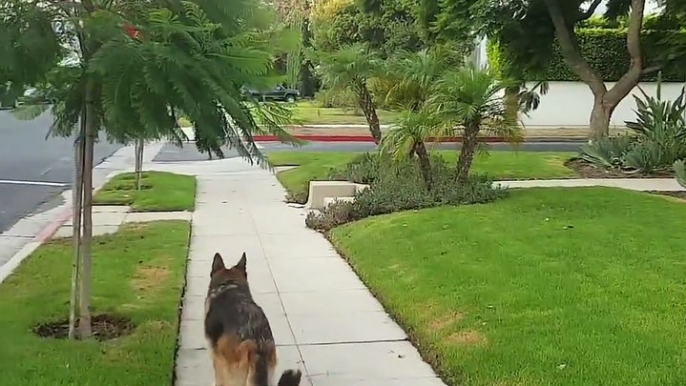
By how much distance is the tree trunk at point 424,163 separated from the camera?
11841 millimetres

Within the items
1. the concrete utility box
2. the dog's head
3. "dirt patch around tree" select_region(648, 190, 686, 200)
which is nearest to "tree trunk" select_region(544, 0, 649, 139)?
"dirt patch around tree" select_region(648, 190, 686, 200)

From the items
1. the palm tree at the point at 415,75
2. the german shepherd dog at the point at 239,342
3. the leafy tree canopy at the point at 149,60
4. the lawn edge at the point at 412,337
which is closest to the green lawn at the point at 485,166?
the palm tree at the point at 415,75

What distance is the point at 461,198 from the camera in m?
11.8

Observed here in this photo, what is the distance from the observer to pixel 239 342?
15.3 feet

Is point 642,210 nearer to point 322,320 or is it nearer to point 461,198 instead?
point 461,198

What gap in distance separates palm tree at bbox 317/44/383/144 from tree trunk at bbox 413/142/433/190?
5.36ft

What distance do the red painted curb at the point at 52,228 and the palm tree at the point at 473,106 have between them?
204 inches

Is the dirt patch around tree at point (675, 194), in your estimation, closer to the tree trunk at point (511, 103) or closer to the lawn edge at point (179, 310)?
the tree trunk at point (511, 103)

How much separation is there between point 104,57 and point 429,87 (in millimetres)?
8255

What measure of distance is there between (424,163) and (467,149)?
0.62 meters

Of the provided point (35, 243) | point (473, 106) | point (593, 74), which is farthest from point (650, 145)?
point (35, 243)

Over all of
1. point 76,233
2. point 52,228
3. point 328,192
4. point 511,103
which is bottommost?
point 52,228

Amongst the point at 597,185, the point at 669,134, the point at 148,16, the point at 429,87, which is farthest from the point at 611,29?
the point at 148,16

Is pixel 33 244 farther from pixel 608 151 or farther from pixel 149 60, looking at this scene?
pixel 608 151
